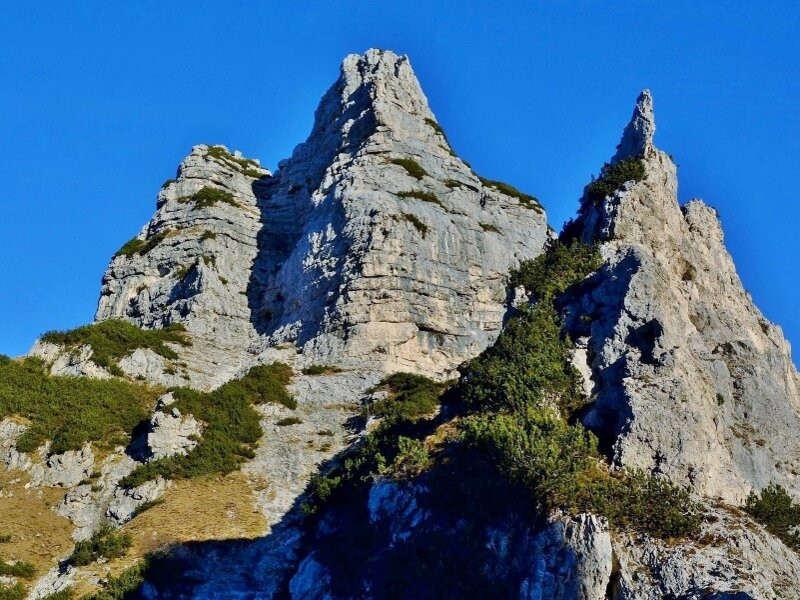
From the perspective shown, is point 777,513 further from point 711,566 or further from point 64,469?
point 64,469

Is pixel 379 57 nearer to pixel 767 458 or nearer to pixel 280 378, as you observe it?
pixel 280 378

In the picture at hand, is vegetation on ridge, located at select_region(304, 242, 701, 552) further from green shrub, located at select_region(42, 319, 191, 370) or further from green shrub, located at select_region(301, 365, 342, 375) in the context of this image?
green shrub, located at select_region(42, 319, 191, 370)

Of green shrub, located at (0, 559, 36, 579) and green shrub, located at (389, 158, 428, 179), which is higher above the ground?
green shrub, located at (389, 158, 428, 179)

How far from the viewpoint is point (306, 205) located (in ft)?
247

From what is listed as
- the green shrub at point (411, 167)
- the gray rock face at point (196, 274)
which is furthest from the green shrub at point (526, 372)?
the green shrub at point (411, 167)

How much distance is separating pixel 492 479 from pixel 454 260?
98.0 feet

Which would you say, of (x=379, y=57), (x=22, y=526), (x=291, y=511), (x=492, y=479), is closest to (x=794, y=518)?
(x=492, y=479)

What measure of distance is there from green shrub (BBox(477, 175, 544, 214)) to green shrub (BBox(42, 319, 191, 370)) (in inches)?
1013

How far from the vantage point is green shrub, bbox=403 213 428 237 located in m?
60.8

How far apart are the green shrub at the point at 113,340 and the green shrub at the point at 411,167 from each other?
18.4m

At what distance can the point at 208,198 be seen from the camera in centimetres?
7481

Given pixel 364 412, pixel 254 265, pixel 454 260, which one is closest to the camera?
pixel 364 412

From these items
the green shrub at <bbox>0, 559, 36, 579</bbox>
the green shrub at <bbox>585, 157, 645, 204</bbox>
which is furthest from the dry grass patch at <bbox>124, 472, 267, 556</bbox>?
the green shrub at <bbox>585, 157, 645, 204</bbox>

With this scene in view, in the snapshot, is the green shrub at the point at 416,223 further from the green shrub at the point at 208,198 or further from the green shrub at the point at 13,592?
the green shrub at the point at 13,592
